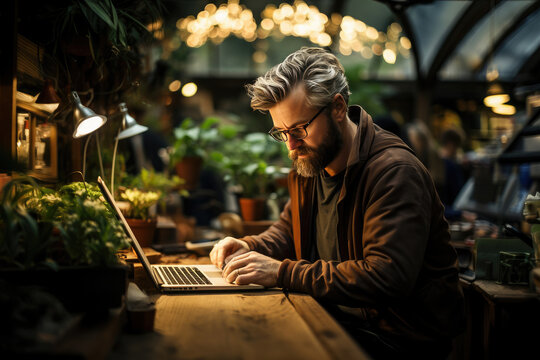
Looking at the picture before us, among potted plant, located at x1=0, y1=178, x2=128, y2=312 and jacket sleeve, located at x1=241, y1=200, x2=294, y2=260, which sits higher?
potted plant, located at x1=0, y1=178, x2=128, y2=312

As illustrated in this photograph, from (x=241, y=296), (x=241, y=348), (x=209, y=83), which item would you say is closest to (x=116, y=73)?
(x=241, y=296)

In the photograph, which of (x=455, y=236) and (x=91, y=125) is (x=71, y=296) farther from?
(x=455, y=236)

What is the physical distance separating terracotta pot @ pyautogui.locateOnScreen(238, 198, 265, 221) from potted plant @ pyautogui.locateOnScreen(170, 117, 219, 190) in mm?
709

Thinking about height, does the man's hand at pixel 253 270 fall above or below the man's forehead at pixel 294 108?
below

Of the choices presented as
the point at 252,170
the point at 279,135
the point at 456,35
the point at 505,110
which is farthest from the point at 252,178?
the point at 456,35

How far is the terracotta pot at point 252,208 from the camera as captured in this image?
3.42 m

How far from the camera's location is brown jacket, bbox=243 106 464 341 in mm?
1646

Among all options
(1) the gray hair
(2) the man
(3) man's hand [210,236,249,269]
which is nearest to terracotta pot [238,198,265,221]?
(2) the man

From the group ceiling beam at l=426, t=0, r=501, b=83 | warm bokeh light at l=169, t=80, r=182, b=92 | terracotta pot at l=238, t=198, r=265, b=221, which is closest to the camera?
terracotta pot at l=238, t=198, r=265, b=221

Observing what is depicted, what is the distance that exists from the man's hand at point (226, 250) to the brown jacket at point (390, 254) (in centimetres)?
42

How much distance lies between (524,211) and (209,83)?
926 cm

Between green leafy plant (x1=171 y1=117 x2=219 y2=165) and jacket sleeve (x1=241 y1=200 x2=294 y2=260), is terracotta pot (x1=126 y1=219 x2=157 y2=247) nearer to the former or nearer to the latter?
jacket sleeve (x1=241 y1=200 x2=294 y2=260)

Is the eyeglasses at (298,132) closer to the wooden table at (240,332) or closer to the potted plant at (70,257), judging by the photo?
the wooden table at (240,332)

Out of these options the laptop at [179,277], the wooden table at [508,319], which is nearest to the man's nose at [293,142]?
the laptop at [179,277]
